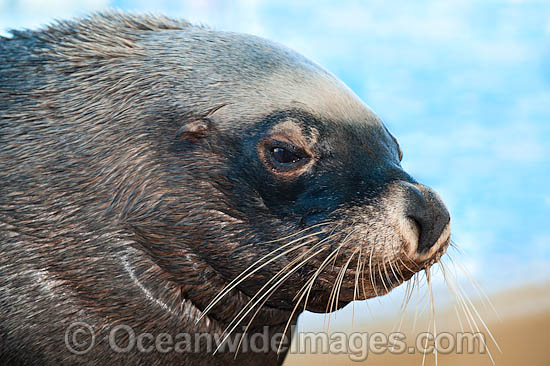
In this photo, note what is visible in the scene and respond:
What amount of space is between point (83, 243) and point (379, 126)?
1378mm

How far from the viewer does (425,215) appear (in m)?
2.48

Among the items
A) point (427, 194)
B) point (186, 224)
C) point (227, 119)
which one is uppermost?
point (227, 119)

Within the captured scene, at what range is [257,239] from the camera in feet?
8.53

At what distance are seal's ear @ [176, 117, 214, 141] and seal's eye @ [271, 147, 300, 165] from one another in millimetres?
309

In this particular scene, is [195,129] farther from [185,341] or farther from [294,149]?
[185,341]

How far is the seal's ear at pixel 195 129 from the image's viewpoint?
271 cm

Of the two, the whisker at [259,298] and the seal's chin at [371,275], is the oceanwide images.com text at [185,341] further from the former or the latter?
the seal's chin at [371,275]

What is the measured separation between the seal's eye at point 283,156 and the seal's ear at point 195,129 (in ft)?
1.02

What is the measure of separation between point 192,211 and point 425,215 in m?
0.93

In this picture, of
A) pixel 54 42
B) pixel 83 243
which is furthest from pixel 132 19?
pixel 83 243

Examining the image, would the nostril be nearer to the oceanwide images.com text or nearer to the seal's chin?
the seal's chin

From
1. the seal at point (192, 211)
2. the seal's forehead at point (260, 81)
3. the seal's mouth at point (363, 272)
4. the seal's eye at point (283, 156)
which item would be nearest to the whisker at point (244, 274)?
the seal at point (192, 211)

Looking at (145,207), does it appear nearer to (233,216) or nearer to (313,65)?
(233,216)

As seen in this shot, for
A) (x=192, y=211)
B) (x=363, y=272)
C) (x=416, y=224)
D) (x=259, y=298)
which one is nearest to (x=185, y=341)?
(x=259, y=298)
